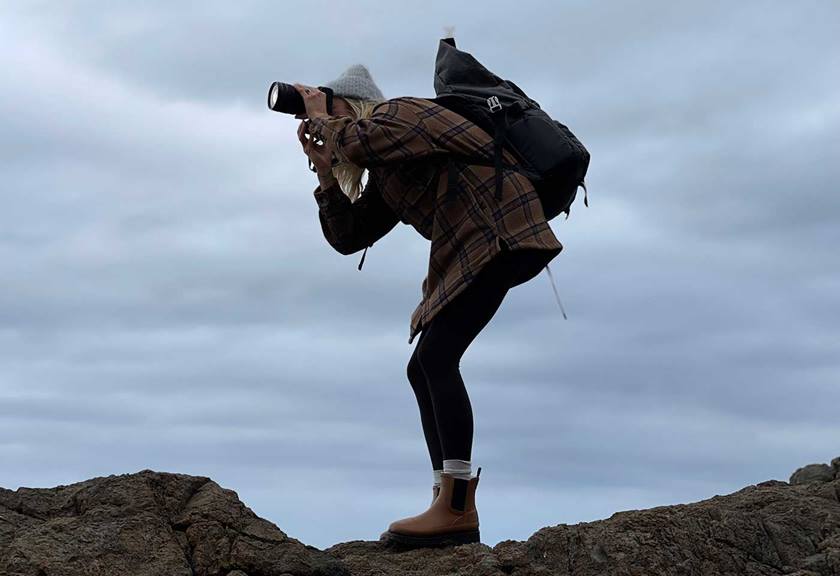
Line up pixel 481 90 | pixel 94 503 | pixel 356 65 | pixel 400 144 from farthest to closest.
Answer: pixel 356 65 → pixel 481 90 → pixel 400 144 → pixel 94 503

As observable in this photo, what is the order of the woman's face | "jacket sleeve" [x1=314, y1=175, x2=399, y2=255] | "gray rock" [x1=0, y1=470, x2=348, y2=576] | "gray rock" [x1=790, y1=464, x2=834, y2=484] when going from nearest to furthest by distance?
"gray rock" [x1=0, y1=470, x2=348, y2=576] < the woman's face < "jacket sleeve" [x1=314, y1=175, x2=399, y2=255] < "gray rock" [x1=790, y1=464, x2=834, y2=484]

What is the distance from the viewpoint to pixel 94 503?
6.28 metres

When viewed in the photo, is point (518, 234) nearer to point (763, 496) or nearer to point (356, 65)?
point (356, 65)

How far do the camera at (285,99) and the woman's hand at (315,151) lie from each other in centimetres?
11

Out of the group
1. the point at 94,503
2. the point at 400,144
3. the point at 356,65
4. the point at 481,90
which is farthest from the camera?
the point at 356,65

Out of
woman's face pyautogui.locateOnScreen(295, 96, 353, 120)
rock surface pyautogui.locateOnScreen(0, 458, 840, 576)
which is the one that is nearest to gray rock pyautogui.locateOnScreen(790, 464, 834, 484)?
rock surface pyautogui.locateOnScreen(0, 458, 840, 576)

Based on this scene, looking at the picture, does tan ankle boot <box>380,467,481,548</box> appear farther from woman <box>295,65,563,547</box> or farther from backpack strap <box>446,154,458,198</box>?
backpack strap <box>446,154,458,198</box>

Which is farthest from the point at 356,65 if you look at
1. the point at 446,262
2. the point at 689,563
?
the point at 689,563

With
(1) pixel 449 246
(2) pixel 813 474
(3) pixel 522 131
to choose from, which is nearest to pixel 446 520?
(1) pixel 449 246

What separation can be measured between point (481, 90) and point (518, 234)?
104 cm

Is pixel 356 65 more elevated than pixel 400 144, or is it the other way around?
pixel 356 65

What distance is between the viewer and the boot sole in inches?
266

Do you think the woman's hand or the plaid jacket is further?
the woman's hand

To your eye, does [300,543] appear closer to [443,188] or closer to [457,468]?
[457,468]
